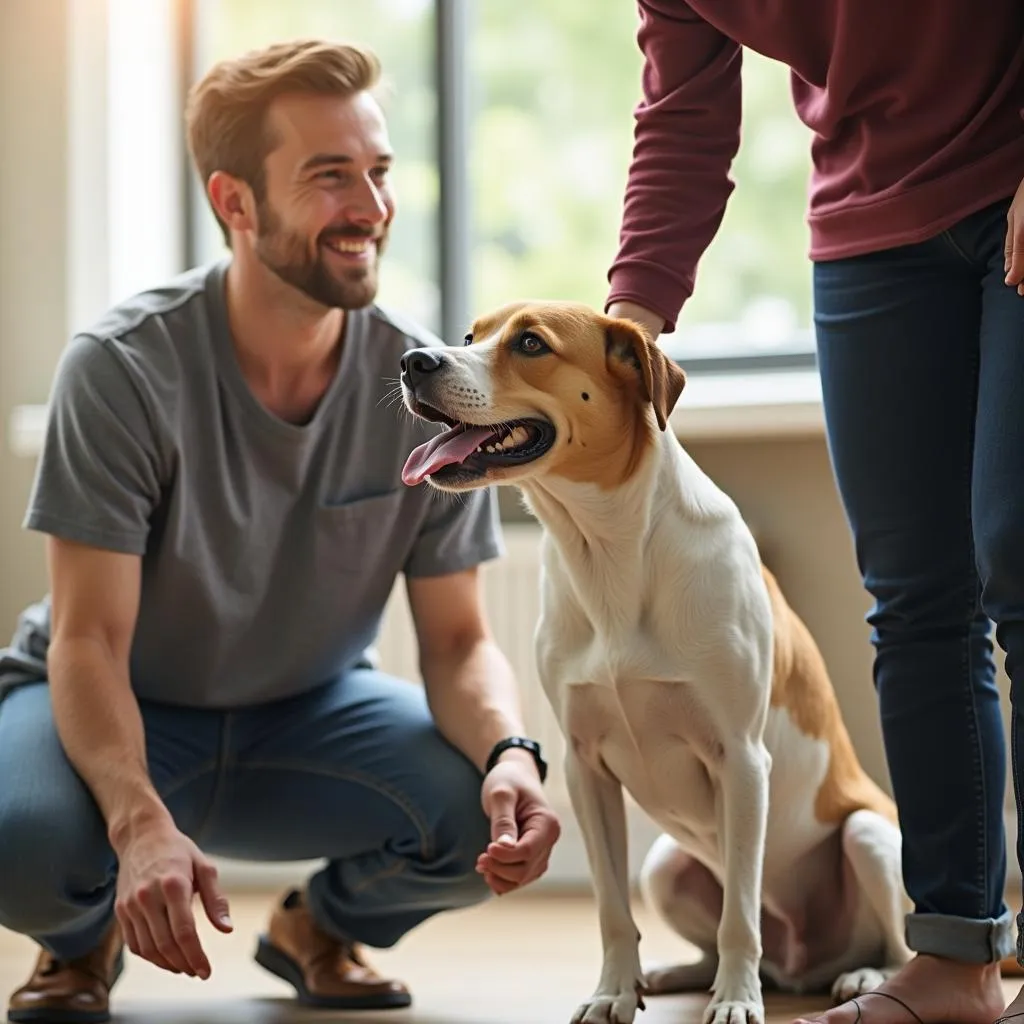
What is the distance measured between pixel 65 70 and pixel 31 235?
13.8 inches

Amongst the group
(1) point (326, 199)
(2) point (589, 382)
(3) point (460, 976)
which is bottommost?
(3) point (460, 976)

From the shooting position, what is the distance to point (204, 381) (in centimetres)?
200

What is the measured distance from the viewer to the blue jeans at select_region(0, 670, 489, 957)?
6.31 feet

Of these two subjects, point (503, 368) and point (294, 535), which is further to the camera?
point (294, 535)

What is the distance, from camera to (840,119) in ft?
5.25

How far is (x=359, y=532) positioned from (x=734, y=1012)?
31.8 inches

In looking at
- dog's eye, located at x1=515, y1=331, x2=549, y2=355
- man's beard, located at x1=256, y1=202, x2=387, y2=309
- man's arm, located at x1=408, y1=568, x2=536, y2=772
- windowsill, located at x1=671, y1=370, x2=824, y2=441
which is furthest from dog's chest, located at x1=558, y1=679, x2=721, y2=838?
windowsill, located at x1=671, y1=370, x2=824, y2=441

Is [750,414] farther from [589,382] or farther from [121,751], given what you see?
[121,751]

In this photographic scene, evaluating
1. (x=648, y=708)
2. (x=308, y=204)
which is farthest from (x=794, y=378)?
(x=648, y=708)

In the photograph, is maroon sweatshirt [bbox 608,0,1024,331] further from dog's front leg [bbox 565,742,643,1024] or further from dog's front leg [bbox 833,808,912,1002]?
dog's front leg [bbox 833,808,912,1002]

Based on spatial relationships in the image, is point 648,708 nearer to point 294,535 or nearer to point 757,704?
point 757,704

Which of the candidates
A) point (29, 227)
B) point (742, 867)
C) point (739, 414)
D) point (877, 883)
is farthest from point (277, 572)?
point (29, 227)

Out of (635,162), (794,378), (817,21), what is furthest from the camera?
(794,378)

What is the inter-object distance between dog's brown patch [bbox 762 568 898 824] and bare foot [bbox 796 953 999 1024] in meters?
0.29
